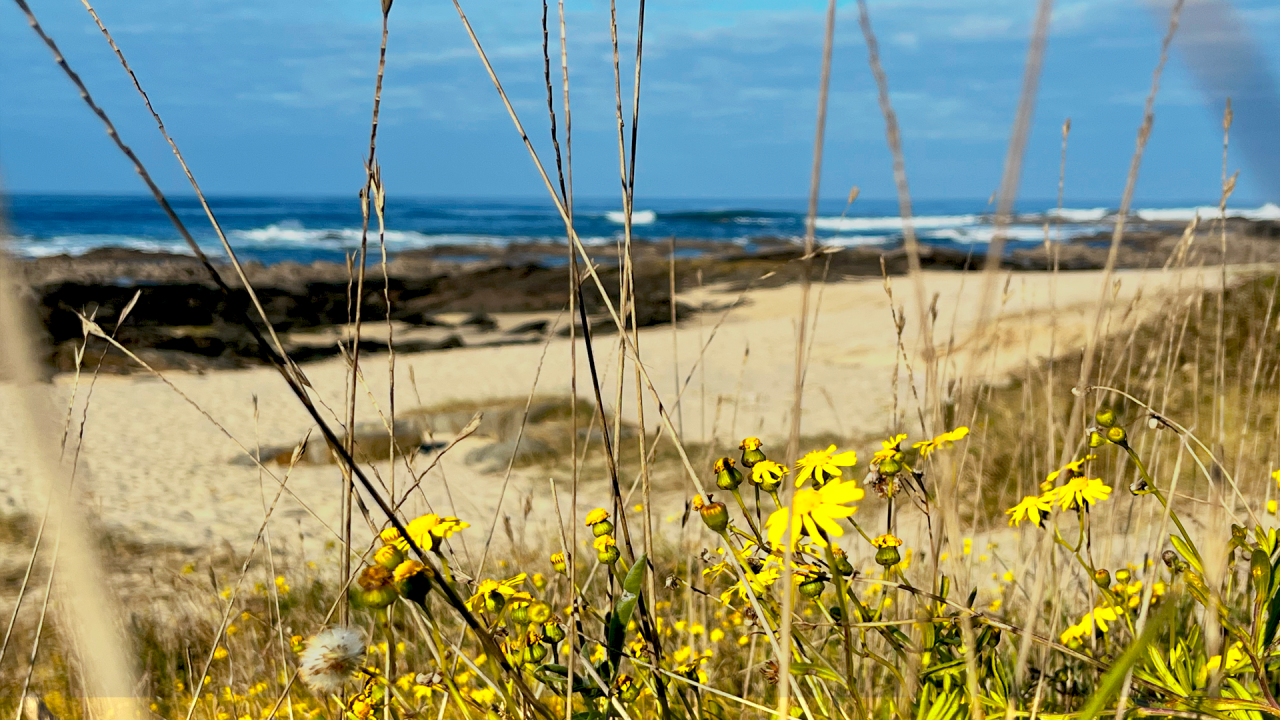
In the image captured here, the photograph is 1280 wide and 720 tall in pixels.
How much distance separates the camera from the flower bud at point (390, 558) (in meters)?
0.88

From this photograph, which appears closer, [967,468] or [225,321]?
[967,468]

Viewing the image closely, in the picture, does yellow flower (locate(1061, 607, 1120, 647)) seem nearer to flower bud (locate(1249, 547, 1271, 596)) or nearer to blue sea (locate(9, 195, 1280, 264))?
flower bud (locate(1249, 547, 1271, 596))

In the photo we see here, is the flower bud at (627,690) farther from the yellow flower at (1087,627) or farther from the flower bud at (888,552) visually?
the yellow flower at (1087,627)

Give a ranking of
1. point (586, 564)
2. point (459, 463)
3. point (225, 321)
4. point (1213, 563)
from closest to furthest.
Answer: point (1213, 563), point (586, 564), point (459, 463), point (225, 321)

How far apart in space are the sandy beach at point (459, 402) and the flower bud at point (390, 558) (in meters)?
1.40

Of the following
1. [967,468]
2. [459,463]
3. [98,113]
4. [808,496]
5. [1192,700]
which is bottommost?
[459,463]

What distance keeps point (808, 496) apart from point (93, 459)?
6762mm

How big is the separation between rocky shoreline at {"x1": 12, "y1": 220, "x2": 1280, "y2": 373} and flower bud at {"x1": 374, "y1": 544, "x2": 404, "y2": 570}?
20.3 feet

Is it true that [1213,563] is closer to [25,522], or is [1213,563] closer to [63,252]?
[25,522]

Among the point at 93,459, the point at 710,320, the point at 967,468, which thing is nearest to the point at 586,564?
the point at 967,468

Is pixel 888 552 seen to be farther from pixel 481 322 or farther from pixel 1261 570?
pixel 481 322

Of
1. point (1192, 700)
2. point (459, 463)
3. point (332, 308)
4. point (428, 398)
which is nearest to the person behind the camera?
point (1192, 700)

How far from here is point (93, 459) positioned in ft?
21.1

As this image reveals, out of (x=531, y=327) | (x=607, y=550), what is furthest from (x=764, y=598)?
(x=531, y=327)
